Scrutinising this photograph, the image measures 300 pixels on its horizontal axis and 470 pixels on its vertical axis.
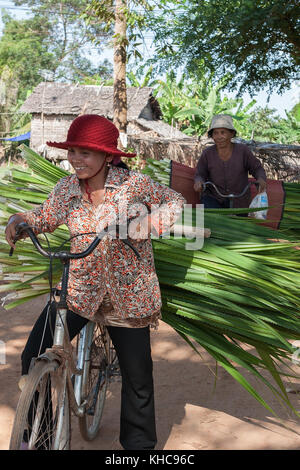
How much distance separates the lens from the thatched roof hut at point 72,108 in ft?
70.0

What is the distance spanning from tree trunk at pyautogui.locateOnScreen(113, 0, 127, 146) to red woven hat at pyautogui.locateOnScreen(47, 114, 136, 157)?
7802mm

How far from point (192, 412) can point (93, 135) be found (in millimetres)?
1734

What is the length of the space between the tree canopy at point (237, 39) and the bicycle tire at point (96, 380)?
5.35 meters

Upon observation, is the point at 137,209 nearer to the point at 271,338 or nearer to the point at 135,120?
the point at 271,338

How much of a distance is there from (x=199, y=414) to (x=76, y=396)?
98cm

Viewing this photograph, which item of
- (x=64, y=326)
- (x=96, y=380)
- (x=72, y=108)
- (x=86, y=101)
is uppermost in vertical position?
(x=86, y=101)

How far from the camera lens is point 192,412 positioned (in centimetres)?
292

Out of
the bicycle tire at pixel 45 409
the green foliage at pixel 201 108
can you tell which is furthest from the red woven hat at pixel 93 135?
the green foliage at pixel 201 108

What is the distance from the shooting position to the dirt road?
2564mm

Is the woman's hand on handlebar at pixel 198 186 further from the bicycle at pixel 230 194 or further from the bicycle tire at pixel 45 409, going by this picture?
the bicycle tire at pixel 45 409

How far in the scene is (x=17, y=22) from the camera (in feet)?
133

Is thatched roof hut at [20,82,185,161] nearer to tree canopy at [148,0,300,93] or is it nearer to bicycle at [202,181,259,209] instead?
tree canopy at [148,0,300,93]

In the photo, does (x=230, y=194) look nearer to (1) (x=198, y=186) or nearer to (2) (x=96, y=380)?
(1) (x=198, y=186)

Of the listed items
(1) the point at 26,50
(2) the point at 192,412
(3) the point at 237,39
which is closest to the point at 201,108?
(3) the point at 237,39
